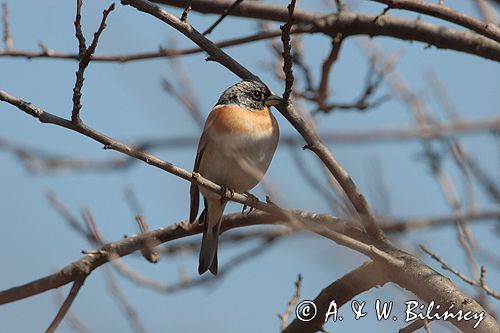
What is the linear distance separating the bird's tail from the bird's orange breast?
541mm

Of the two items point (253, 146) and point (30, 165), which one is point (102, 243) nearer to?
point (253, 146)

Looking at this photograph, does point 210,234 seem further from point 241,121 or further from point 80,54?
point 80,54

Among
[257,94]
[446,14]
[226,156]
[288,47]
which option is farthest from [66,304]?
[446,14]

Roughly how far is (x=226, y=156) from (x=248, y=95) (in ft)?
2.41

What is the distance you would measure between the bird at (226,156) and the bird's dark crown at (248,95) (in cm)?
7

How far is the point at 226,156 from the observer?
5.36m

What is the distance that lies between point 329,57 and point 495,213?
5.91 feet

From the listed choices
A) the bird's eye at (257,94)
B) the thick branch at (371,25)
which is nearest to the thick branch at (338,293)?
the bird's eye at (257,94)

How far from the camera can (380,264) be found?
12.5ft

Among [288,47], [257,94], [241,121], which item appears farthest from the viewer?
[257,94]

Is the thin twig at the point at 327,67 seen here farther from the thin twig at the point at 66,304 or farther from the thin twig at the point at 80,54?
the thin twig at the point at 80,54

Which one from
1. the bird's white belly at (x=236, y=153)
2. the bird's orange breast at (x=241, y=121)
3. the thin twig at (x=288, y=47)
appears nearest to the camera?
the thin twig at (x=288, y=47)

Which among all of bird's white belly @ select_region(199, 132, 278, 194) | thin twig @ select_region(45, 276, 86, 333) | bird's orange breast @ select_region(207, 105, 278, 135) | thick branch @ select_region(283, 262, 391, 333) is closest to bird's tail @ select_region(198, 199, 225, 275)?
bird's white belly @ select_region(199, 132, 278, 194)

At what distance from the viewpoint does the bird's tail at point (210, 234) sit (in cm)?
539
